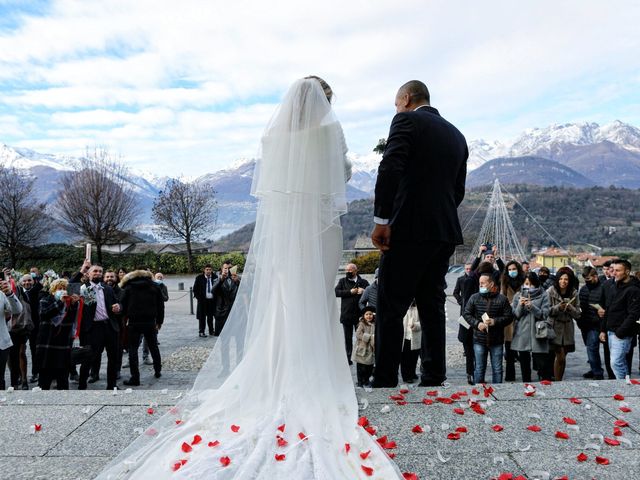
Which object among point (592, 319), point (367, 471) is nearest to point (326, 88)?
point (367, 471)

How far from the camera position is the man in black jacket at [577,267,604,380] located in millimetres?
9266

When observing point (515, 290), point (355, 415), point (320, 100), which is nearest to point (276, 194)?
point (320, 100)

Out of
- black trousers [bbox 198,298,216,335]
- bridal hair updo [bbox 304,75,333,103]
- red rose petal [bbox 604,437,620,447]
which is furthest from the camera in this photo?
black trousers [bbox 198,298,216,335]

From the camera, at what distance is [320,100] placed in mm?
3797

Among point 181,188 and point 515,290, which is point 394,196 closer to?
point 515,290

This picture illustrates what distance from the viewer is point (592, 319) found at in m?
9.34

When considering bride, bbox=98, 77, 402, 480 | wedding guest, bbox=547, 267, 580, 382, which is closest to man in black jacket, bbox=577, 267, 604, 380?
wedding guest, bbox=547, 267, 580, 382

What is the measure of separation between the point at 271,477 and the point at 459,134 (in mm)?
3136

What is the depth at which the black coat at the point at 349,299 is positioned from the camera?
10.3 meters

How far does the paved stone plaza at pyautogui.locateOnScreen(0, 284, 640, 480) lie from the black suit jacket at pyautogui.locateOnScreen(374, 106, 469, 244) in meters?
1.30

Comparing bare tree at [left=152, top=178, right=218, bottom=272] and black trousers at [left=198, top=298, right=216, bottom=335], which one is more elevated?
bare tree at [left=152, top=178, right=218, bottom=272]

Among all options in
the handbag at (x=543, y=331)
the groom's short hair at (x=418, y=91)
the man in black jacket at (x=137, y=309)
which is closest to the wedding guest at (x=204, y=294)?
the man in black jacket at (x=137, y=309)

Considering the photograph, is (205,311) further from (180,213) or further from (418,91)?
(180,213)

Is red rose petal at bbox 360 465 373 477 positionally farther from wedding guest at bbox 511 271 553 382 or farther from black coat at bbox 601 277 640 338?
wedding guest at bbox 511 271 553 382
